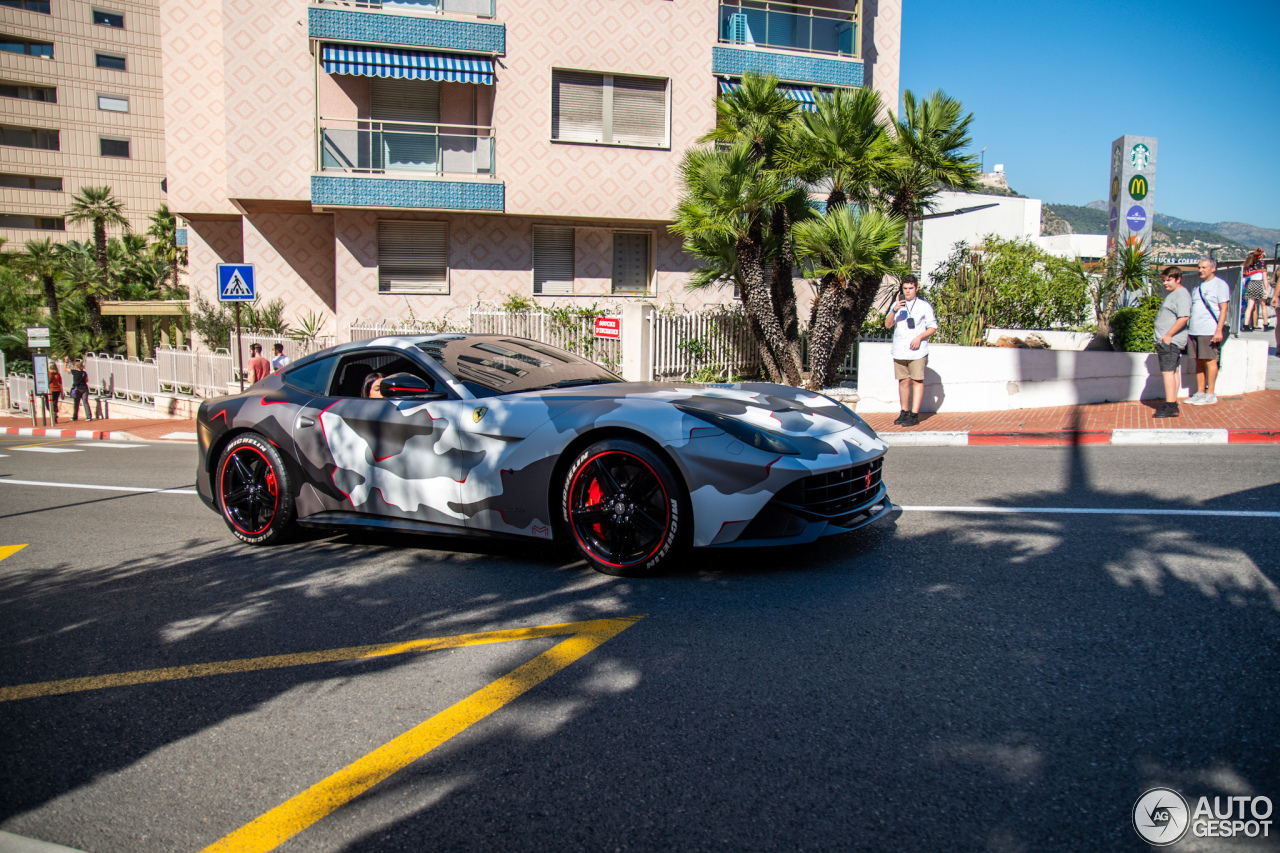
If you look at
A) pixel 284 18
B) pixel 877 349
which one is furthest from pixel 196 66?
pixel 877 349

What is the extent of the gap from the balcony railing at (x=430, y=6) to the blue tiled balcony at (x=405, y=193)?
3766mm

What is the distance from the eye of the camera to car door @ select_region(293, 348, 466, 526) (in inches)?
199

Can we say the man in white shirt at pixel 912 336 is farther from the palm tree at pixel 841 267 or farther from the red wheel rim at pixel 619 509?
the red wheel rim at pixel 619 509

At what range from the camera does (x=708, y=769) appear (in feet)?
8.55

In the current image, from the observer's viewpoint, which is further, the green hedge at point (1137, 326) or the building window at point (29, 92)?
the building window at point (29, 92)

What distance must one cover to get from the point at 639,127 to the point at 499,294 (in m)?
4.95

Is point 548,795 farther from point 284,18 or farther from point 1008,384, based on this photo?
point 284,18

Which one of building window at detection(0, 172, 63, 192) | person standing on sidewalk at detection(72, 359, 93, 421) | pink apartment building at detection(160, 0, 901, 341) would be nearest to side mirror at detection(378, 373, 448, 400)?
pink apartment building at detection(160, 0, 901, 341)

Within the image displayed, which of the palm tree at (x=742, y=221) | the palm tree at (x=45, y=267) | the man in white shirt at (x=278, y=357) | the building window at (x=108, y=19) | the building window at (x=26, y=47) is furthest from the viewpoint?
the building window at (x=108, y=19)

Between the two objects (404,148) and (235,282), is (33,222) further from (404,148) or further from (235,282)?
(235,282)

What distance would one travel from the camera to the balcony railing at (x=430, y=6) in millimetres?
18672

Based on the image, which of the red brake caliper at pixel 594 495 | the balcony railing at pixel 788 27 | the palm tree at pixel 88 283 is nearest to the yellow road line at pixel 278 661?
the red brake caliper at pixel 594 495

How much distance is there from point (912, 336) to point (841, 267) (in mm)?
2211

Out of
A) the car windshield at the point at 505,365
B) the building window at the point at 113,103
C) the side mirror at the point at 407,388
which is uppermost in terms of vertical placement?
the building window at the point at 113,103
